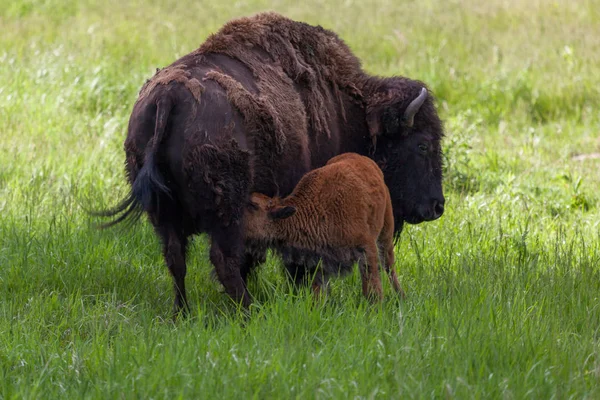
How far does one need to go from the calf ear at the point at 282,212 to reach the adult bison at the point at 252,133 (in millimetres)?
168

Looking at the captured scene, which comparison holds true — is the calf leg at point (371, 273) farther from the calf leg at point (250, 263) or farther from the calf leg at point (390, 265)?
the calf leg at point (250, 263)

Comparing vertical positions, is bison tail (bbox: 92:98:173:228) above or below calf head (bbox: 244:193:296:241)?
above

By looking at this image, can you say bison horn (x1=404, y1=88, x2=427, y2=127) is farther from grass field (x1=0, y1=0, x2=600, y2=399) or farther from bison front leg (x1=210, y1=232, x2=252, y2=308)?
bison front leg (x1=210, y1=232, x2=252, y2=308)

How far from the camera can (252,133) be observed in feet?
15.7

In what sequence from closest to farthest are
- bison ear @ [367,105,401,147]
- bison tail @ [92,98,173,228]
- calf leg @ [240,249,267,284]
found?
bison tail @ [92,98,173,228] < calf leg @ [240,249,267,284] < bison ear @ [367,105,401,147]

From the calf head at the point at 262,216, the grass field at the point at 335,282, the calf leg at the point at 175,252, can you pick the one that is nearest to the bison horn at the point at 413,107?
the grass field at the point at 335,282

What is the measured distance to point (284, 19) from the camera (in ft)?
18.7

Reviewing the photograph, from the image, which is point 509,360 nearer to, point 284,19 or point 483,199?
point 284,19

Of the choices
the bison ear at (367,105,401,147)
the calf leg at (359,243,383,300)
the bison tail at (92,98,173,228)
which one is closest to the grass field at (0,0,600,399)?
the calf leg at (359,243,383,300)

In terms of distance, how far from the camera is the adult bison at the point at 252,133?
4.56 metres

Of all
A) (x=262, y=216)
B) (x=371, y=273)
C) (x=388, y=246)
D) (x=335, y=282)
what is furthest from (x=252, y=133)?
(x=335, y=282)

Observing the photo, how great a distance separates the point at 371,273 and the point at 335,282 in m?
0.66

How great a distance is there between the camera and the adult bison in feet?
15.0

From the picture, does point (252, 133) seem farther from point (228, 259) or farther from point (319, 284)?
point (319, 284)
